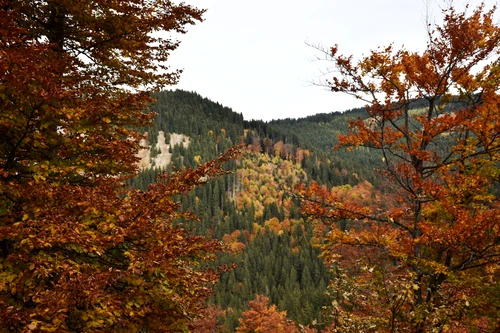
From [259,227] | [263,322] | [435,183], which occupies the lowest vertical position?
[259,227]

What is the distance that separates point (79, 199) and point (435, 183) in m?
7.67

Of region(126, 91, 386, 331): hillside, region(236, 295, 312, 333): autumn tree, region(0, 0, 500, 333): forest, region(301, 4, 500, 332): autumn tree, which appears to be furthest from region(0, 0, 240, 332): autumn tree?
region(236, 295, 312, 333): autumn tree

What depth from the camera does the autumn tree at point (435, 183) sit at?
6.90 metres

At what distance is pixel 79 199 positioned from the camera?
575 centimetres

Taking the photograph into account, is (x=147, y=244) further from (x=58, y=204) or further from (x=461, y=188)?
(x=461, y=188)

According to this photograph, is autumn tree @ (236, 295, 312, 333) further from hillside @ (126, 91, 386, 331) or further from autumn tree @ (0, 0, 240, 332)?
autumn tree @ (0, 0, 240, 332)

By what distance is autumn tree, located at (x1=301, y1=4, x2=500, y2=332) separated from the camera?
22.6ft

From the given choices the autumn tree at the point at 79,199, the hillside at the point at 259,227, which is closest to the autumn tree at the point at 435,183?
the autumn tree at the point at 79,199

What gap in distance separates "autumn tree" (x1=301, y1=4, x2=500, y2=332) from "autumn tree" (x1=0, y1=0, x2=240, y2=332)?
339 centimetres

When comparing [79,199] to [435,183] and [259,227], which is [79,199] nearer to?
[435,183]

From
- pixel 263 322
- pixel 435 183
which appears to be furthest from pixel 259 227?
pixel 435 183

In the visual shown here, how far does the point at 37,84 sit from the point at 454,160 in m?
8.71

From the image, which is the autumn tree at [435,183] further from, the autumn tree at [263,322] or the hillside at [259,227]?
the hillside at [259,227]

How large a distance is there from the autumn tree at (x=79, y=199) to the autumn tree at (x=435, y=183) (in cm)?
339
